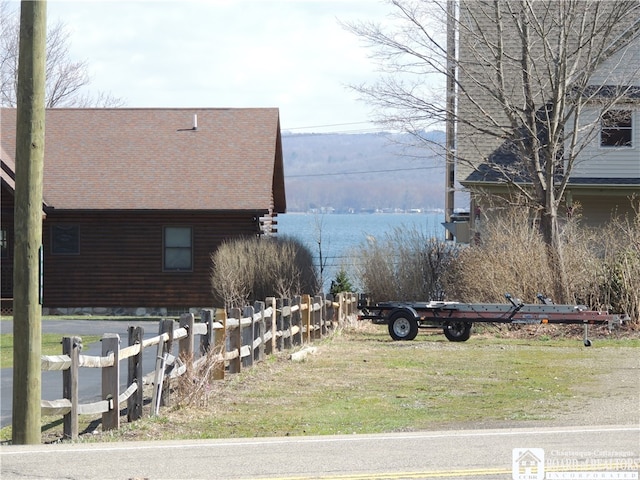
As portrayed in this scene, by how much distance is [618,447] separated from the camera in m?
8.96

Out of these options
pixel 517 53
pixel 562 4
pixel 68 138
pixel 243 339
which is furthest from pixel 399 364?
pixel 68 138

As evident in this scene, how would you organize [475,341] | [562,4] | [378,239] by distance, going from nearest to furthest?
[475,341] → [562,4] → [378,239]

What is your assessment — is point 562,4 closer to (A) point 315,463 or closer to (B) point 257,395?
(B) point 257,395

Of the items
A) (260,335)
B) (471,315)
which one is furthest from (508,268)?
(260,335)

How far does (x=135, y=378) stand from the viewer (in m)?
11.7

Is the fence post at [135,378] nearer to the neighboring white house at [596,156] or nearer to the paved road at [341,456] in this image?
the paved road at [341,456]

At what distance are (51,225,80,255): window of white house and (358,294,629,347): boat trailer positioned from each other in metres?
14.1

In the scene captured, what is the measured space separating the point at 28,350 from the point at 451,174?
83.5 ft

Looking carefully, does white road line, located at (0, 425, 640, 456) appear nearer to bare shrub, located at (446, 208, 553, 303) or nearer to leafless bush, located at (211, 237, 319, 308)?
bare shrub, located at (446, 208, 553, 303)

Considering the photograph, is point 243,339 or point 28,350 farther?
point 243,339

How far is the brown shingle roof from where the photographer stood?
3266cm

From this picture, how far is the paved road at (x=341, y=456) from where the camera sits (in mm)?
8062

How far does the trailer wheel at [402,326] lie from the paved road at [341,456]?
10938 millimetres

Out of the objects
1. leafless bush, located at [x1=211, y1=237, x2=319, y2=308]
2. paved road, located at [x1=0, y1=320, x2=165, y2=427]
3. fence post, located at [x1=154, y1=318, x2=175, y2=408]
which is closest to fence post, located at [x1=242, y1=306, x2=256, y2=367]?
paved road, located at [x1=0, y1=320, x2=165, y2=427]
